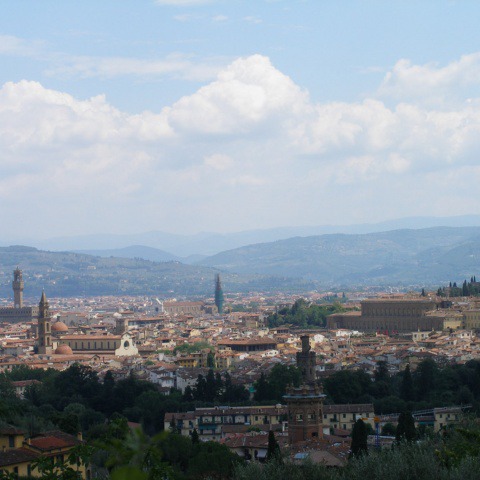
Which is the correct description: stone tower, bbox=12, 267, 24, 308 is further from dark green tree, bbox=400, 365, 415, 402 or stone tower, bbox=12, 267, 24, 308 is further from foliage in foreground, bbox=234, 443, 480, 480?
foliage in foreground, bbox=234, 443, 480, 480

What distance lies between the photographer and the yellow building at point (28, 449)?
70.1 feet

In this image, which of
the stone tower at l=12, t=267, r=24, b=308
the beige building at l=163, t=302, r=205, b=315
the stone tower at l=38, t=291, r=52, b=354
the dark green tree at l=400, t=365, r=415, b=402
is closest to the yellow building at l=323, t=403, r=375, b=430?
the dark green tree at l=400, t=365, r=415, b=402

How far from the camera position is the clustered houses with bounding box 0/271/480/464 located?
139 ft

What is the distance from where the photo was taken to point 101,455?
26.6 meters

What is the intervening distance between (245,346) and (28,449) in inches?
2358

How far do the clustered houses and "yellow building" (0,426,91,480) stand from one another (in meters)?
12.1

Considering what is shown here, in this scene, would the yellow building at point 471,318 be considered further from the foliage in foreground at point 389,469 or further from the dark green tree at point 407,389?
the foliage in foreground at point 389,469

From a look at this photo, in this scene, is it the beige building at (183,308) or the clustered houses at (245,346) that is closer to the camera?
the clustered houses at (245,346)

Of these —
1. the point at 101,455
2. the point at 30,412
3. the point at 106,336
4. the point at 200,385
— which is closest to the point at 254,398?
the point at 200,385

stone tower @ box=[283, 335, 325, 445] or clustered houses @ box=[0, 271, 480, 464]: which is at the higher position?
stone tower @ box=[283, 335, 325, 445]

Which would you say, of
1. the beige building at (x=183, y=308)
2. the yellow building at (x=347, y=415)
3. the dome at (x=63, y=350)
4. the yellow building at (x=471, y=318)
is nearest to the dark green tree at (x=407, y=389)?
the yellow building at (x=347, y=415)

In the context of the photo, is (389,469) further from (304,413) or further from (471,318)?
(471,318)

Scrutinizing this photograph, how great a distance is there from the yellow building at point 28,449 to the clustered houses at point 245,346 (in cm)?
1214

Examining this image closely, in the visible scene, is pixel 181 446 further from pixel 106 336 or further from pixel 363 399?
pixel 106 336
